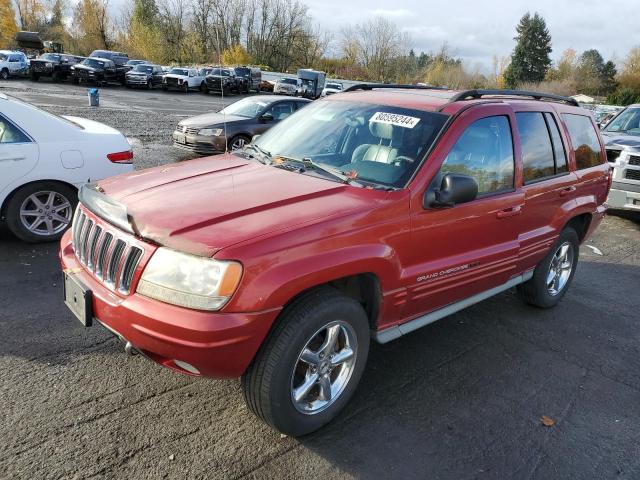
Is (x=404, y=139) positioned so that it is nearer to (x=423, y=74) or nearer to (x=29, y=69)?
(x=29, y=69)

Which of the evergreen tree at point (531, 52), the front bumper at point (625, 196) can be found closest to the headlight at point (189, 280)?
the front bumper at point (625, 196)

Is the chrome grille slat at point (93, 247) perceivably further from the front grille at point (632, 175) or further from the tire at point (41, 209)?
the front grille at point (632, 175)

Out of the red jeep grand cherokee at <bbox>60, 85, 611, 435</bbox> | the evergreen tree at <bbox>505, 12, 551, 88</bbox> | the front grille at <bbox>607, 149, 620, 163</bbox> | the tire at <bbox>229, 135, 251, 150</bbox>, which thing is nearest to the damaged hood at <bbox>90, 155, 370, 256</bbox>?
the red jeep grand cherokee at <bbox>60, 85, 611, 435</bbox>

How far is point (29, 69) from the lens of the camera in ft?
109

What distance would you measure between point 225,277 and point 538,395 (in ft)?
7.91

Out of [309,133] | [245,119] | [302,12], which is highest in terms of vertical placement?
[302,12]

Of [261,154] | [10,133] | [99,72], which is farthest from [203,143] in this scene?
[99,72]

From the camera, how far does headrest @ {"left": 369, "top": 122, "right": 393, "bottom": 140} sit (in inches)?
139

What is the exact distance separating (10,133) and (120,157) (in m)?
1.06

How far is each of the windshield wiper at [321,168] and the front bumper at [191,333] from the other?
3.64 feet

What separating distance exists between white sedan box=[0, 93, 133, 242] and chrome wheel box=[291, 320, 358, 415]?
12.5 feet

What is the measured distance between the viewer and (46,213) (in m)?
5.41

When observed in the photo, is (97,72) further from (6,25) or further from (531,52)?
(531,52)

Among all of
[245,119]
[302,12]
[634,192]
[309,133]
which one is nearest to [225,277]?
[309,133]
